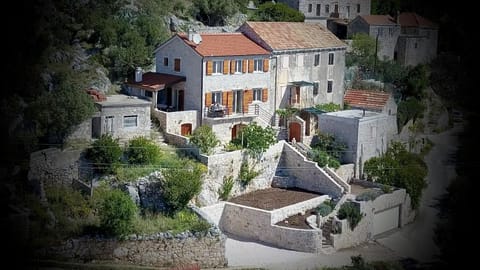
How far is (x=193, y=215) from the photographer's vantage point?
15.6 m

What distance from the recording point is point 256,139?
1822 cm

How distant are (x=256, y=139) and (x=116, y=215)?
17.1ft

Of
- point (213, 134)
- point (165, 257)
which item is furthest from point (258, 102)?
point (165, 257)

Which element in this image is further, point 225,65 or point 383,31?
point 383,31

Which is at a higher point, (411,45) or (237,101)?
(411,45)

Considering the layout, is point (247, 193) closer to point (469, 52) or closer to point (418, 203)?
point (418, 203)

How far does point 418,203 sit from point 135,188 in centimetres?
769

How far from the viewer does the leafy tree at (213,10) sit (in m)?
27.9

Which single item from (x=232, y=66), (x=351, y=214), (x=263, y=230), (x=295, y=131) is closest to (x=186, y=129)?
(x=232, y=66)

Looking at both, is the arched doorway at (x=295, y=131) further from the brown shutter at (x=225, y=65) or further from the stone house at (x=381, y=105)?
the brown shutter at (x=225, y=65)

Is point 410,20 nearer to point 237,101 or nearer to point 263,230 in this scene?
point 237,101

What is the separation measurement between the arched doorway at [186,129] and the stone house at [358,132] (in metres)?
3.85

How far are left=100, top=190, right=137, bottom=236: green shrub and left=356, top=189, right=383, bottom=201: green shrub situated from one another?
604cm

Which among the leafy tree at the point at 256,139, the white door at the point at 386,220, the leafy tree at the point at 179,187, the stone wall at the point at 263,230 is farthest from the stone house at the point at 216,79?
the white door at the point at 386,220
